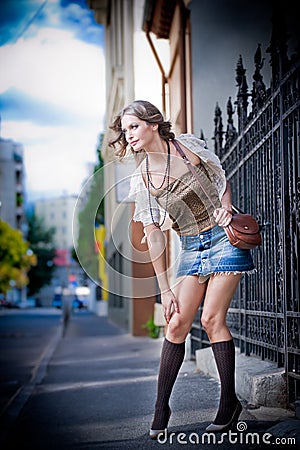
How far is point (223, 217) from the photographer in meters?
4.00

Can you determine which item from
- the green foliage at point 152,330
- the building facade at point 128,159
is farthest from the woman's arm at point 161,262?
the green foliage at point 152,330

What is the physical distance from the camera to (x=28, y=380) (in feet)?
30.6

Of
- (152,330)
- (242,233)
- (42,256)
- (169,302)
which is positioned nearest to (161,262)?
(169,302)

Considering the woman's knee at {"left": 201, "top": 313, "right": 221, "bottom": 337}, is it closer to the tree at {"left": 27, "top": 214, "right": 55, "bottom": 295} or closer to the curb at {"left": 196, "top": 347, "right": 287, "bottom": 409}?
the curb at {"left": 196, "top": 347, "right": 287, "bottom": 409}

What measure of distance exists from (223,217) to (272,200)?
1.63 meters

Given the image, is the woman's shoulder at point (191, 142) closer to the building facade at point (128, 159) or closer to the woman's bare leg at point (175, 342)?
the building facade at point (128, 159)

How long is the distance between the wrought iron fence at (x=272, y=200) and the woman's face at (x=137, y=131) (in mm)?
1199

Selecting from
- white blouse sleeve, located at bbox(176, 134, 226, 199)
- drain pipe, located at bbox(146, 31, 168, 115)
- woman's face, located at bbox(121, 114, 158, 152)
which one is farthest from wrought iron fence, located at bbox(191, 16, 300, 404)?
woman's face, located at bbox(121, 114, 158, 152)

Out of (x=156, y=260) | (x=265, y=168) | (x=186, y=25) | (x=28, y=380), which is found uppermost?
(x=186, y=25)

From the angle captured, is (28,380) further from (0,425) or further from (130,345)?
(130,345)

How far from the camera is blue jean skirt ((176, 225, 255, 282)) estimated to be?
4.05 m

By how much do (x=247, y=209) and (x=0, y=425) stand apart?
2418 mm

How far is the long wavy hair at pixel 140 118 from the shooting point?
3953 mm

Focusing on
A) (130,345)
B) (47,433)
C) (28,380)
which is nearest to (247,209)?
(47,433)
